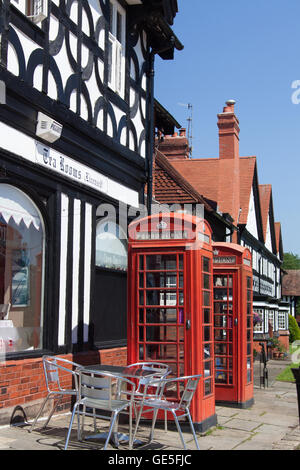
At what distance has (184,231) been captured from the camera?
845 centimetres

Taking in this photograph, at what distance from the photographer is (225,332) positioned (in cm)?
1085

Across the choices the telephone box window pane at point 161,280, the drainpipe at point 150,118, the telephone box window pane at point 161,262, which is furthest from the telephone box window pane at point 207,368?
the drainpipe at point 150,118

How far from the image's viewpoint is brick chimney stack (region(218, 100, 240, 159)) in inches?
1025

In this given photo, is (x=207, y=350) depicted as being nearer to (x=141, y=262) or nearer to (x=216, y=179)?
(x=141, y=262)

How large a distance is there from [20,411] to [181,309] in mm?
2492

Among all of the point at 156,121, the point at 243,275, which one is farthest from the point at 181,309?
the point at 156,121

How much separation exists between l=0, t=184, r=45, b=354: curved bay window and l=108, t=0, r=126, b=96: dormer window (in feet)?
12.2

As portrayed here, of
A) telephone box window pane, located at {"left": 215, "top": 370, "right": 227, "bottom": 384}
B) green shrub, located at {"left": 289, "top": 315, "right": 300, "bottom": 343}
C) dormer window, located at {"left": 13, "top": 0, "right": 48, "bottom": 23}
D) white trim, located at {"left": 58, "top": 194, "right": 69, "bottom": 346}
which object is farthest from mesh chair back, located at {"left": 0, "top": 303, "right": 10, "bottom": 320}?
green shrub, located at {"left": 289, "top": 315, "right": 300, "bottom": 343}

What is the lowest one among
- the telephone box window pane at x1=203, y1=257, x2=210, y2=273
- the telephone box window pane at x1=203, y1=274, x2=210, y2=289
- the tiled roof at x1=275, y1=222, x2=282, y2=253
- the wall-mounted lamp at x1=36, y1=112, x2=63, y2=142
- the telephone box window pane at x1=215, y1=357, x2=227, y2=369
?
the telephone box window pane at x1=215, y1=357, x2=227, y2=369

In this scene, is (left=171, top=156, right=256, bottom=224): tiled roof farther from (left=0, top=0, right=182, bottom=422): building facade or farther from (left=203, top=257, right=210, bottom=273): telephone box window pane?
(left=203, top=257, right=210, bottom=273): telephone box window pane

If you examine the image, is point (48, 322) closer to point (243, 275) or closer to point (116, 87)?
point (243, 275)

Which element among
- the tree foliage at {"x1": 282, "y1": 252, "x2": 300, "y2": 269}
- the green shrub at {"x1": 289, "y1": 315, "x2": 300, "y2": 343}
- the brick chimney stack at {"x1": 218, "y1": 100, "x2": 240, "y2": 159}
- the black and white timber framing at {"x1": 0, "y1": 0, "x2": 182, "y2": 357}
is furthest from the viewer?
the tree foliage at {"x1": 282, "y1": 252, "x2": 300, "y2": 269}
